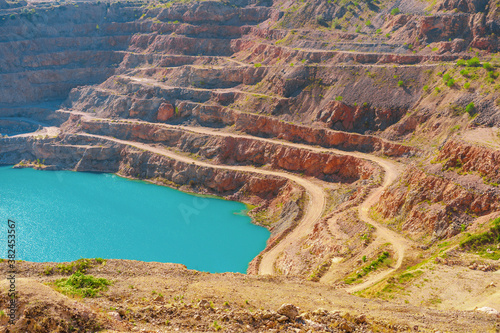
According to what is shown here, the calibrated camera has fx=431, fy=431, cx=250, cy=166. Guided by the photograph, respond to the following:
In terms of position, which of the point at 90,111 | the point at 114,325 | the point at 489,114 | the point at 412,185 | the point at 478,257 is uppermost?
the point at 90,111

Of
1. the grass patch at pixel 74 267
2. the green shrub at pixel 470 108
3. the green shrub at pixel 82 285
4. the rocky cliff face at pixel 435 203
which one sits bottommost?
the green shrub at pixel 82 285

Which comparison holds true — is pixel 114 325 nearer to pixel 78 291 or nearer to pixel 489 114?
pixel 78 291

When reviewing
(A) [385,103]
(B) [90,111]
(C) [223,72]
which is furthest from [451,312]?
(B) [90,111]

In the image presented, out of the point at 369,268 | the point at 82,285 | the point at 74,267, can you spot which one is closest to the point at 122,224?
the point at 74,267

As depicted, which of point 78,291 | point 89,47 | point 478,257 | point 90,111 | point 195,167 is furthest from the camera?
point 89,47

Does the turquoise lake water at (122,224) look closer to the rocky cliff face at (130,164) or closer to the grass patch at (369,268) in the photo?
the rocky cliff face at (130,164)

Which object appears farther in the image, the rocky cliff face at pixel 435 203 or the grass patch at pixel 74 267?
the rocky cliff face at pixel 435 203

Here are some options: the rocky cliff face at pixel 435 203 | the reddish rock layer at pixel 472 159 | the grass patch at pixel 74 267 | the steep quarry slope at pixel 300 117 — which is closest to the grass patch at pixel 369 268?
the steep quarry slope at pixel 300 117
